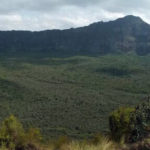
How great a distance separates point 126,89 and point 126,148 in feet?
267

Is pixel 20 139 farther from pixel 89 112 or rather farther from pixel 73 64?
pixel 73 64

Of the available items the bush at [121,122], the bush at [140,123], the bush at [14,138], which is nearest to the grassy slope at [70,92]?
the bush at [121,122]

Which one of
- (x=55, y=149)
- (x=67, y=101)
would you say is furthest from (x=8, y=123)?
(x=67, y=101)

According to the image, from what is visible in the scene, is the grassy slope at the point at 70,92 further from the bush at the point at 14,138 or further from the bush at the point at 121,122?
the bush at the point at 14,138

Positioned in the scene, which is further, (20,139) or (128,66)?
(128,66)

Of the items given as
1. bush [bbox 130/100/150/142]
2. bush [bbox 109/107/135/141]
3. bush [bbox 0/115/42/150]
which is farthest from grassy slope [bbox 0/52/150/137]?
bush [bbox 0/115/42/150]

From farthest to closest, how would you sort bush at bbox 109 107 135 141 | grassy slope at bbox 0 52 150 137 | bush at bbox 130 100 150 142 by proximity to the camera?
grassy slope at bbox 0 52 150 137 < bush at bbox 109 107 135 141 < bush at bbox 130 100 150 142

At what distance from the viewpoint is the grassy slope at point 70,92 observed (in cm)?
5081

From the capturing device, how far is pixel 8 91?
82312mm

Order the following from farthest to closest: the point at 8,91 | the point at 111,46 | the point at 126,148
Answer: the point at 111,46
the point at 8,91
the point at 126,148

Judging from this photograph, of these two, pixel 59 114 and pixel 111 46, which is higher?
pixel 111 46

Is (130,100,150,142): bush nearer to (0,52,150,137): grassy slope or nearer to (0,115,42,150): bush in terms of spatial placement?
(0,115,42,150): bush

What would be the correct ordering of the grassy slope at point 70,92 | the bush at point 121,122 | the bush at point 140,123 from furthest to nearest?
the grassy slope at point 70,92 → the bush at point 121,122 → the bush at point 140,123

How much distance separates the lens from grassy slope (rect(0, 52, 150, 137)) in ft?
167
